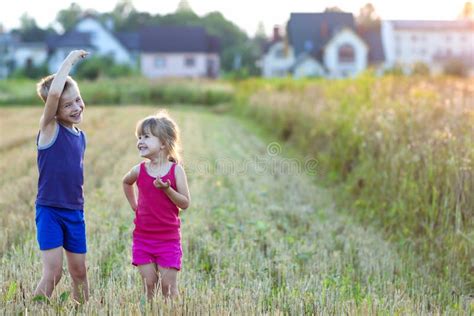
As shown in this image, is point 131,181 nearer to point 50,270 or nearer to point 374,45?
point 50,270

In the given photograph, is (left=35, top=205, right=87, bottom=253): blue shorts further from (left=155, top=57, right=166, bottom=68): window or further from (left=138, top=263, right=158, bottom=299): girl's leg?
(left=155, top=57, right=166, bottom=68): window

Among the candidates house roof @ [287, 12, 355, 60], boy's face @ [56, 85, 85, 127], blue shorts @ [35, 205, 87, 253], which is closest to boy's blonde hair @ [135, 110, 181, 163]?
boy's face @ [56, 85, 85, 127]

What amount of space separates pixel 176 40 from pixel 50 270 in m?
66.0

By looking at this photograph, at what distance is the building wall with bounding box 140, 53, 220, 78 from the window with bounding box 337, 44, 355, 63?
700 inches

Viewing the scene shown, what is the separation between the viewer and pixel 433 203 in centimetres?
700

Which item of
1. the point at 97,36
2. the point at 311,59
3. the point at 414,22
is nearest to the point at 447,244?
the point at 311,59

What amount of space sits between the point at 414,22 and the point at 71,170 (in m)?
73.7

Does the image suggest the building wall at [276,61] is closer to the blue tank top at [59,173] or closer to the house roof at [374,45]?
the house roof at [374,45]

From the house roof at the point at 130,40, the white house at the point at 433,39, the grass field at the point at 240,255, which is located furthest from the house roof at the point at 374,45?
the grass field at the point at 240,255

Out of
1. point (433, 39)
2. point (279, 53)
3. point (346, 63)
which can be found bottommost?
point (346, 63)

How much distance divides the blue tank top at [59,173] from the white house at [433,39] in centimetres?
6630

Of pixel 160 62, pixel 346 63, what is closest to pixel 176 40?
pixel 160 62

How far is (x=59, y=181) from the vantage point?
4.55 metres

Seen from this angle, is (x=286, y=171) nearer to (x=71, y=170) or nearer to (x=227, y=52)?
(x=71, y=170)
